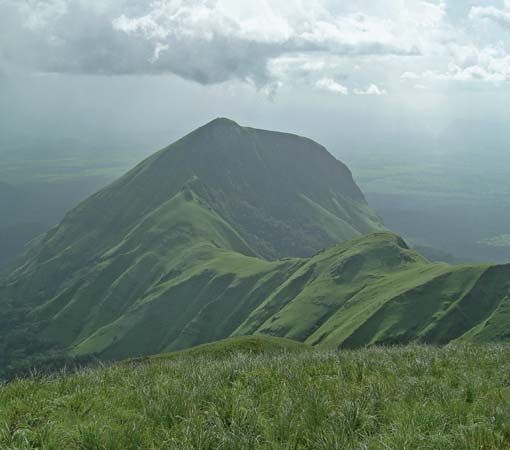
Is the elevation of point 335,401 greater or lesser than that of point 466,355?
greater

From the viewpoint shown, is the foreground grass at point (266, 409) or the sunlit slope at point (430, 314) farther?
the sunlit slope at point (430, 314)

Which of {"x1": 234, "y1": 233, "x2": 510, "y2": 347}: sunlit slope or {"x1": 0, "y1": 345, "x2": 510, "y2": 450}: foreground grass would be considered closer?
{"x1": 0, "y1": 345, "x2": 510, "y2": 450}: foreground grass

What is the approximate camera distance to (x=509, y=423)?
9.84 m

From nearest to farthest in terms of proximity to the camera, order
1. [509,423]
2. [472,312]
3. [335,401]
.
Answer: [509,423]
[335,401]
[472,312]

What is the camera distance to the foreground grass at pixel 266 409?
9.12 meters

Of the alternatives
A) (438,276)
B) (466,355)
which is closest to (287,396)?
(466,355)

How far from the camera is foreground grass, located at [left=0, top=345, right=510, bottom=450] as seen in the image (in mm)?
9125

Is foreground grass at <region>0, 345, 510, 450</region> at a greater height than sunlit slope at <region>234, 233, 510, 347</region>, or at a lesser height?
greater

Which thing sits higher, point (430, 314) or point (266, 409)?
point (266, 409)

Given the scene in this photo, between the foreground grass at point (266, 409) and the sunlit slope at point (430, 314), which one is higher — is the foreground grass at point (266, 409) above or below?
above

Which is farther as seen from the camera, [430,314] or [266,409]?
[430,314]

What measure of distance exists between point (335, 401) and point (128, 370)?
8.02 m

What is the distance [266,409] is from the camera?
37.2ft

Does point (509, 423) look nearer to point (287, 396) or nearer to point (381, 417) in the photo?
point (381, 417)
